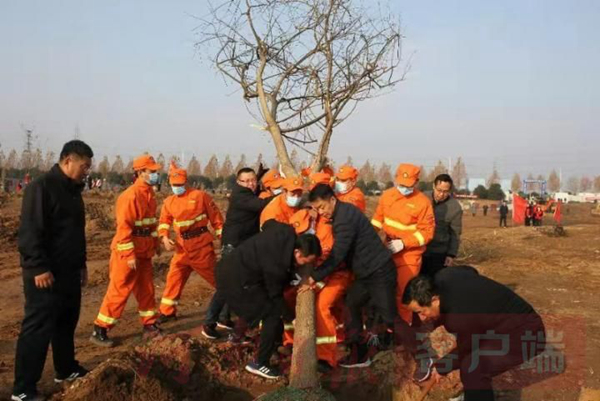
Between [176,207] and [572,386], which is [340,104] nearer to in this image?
[176,207]

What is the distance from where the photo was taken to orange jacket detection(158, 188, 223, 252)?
20.2 ft

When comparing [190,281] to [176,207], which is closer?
[176,207]

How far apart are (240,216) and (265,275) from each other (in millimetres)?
1771

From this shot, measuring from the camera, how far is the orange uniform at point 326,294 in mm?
4883

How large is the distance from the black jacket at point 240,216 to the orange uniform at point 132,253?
0.81 m

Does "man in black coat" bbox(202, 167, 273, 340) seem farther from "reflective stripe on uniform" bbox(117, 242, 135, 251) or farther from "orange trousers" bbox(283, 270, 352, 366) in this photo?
"orange trousers" bbox(283, 270, 352, 366)

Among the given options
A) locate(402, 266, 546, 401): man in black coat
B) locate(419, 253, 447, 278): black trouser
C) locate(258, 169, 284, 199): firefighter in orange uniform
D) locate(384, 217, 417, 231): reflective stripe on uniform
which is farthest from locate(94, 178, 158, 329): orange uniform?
locate(402, 266, 546, 401): man in black coat

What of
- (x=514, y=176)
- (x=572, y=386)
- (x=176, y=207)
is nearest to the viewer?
(x=572, y=386)

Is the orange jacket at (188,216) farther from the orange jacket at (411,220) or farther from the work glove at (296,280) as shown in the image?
the orange jacket at (411,220)

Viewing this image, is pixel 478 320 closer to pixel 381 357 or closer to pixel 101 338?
pixel 381 357

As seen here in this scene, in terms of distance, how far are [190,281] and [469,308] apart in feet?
22.6

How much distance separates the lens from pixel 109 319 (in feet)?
18.4

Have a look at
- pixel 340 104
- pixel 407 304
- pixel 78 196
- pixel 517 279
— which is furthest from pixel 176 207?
pixel 517 279

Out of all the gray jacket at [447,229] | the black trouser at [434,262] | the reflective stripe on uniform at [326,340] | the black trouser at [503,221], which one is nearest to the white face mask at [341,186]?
the gray jacket at [447,229]
